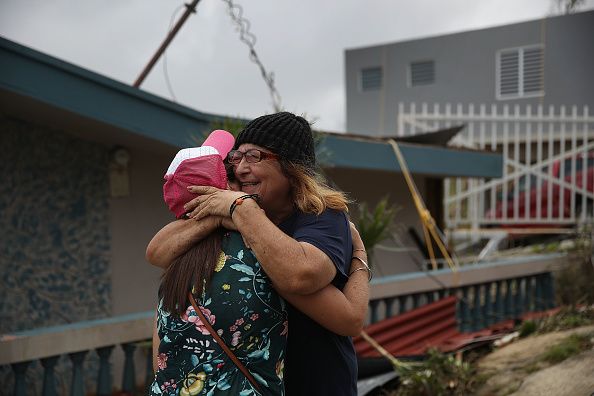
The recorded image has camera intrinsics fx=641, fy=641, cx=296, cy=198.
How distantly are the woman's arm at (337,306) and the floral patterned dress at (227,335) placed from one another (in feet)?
0.29

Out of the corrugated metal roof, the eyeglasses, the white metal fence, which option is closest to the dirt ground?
the corrugated metal roof

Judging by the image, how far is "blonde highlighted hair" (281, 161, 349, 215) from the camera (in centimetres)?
191

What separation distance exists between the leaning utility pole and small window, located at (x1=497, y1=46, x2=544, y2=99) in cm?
1136

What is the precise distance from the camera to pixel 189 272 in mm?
1777

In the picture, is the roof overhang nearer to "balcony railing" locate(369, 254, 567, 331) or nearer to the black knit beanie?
"balcony railing" locate(369, 254, 567, 331)

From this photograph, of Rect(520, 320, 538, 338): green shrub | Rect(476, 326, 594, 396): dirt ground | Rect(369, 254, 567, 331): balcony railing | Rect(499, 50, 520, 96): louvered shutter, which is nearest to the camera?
Rect(476, 326, 594, 396): dirt ground

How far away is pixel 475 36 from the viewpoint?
15711 millimetres

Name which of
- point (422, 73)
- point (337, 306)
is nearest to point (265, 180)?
point (337, 306)

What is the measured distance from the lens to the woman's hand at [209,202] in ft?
5.85

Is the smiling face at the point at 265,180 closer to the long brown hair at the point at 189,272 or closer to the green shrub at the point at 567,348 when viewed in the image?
the long brown hair at the point at 189,272

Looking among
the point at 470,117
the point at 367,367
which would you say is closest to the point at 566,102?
the point at 470,117

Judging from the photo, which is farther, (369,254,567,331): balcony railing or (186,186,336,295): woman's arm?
(369,254,567,331): balcony railing

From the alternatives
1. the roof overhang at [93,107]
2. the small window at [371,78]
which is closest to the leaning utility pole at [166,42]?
the roof overhang at [93,107]

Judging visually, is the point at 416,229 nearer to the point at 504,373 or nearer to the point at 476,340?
the point at 476,340
